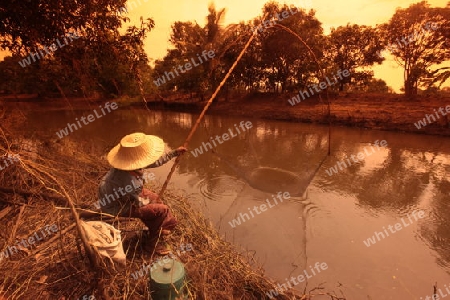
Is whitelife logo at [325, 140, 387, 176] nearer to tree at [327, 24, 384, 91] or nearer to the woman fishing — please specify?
the woman fishing

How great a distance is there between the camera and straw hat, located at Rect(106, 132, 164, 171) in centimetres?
240

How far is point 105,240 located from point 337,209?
12.8 ft

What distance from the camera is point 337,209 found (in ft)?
14.9

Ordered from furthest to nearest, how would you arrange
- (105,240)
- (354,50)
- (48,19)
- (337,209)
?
(354,50), (337,209), (48,19), (105,240)

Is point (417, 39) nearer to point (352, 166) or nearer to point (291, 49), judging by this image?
point (291, 49)

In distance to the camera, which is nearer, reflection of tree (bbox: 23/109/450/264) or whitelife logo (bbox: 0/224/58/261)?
whitelife logo (bbox: 0/224/58/261)

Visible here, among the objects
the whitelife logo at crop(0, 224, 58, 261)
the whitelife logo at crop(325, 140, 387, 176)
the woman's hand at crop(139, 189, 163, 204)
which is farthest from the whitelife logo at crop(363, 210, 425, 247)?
the whitelife logo at crop(0, 224, 58, 261)

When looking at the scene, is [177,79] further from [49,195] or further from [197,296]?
[197,296]

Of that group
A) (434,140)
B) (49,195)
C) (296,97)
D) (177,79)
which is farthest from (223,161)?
(177,79)

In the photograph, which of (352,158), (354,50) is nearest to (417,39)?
(354,50)

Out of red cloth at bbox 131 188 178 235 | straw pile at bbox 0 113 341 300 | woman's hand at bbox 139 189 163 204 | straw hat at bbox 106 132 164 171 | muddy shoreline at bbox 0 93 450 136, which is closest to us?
straw pile at bbox 0 113 341 300

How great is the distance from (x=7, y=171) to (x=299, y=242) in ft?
14.1

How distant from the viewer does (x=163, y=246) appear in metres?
2.82

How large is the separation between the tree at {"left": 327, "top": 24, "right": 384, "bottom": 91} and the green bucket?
17.7m
